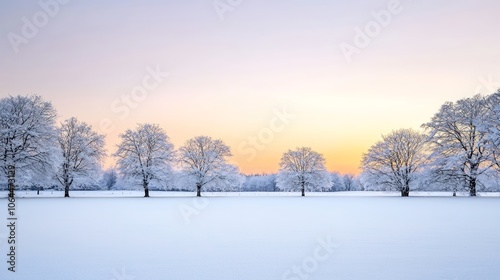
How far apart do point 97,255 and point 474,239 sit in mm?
11126

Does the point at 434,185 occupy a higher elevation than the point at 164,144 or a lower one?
lower

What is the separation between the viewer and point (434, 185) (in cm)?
4369

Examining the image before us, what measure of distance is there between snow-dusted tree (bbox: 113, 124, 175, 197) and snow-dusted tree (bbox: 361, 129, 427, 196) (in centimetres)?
3341

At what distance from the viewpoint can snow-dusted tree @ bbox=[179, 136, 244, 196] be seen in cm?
5600

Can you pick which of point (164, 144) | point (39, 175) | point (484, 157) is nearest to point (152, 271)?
point (39, 175)

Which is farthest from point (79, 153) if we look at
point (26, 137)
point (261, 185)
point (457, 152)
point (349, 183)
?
point (349, 183)

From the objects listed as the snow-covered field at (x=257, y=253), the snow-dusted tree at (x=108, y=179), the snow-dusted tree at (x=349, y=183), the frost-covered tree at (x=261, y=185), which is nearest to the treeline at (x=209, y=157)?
the snow-covered field at (x=257, y=253)

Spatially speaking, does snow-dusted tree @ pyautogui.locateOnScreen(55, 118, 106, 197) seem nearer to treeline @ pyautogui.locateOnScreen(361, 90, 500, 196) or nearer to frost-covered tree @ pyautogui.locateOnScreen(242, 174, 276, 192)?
treeline @ pyautogui.locateOnScreen(361, 90, 500, 196)

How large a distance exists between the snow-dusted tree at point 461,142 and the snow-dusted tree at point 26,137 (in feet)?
161

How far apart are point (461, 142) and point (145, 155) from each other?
46133 mm

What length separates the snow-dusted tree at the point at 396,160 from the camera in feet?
168

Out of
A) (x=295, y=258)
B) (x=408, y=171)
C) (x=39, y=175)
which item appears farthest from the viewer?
(x=408, y=171)

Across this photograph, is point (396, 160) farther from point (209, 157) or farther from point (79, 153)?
point (79, 153)

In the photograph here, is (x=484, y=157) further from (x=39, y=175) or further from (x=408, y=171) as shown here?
(x=39, y=175)
